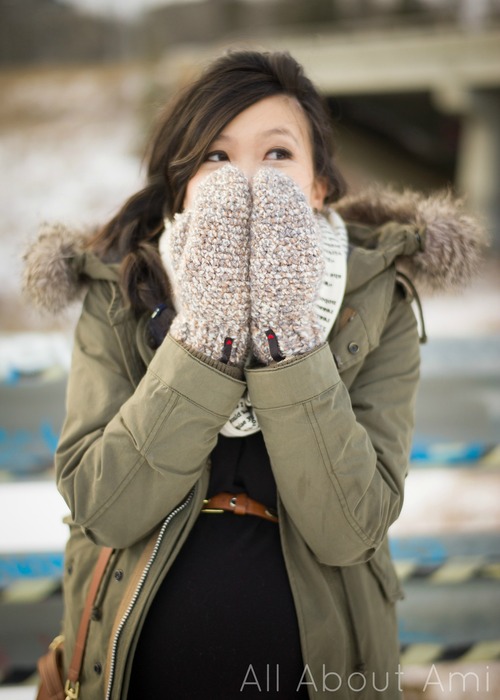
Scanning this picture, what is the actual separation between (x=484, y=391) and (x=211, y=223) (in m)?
3.12

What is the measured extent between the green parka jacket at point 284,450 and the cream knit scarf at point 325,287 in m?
0.04

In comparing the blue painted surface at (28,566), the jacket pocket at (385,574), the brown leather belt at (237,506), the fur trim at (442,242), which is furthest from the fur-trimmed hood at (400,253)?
the blue painted surface at (28,566)

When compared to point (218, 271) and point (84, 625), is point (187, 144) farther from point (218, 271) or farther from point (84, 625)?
point (84, 625)

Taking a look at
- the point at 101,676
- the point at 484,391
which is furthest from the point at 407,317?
the point at 484,391

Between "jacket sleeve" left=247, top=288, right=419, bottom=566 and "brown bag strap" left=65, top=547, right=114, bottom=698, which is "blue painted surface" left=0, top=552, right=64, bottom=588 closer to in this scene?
"brown bag strap" left=65, top=547, right=114, bottom=698

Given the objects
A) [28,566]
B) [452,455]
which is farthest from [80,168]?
[452,455]

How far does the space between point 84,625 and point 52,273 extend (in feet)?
2.57

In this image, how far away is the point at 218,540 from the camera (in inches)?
52.7

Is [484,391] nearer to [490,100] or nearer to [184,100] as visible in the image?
[184,100]

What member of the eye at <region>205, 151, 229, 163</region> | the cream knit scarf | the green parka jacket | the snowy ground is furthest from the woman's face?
the snowy ground

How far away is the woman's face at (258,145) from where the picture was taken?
4.51ft

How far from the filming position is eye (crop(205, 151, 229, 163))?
1.39 metres

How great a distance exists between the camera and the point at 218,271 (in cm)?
116

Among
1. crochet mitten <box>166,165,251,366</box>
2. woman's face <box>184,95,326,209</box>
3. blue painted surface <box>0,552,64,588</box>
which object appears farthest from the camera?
blue painted surface <box>0,552,64,588</box>
